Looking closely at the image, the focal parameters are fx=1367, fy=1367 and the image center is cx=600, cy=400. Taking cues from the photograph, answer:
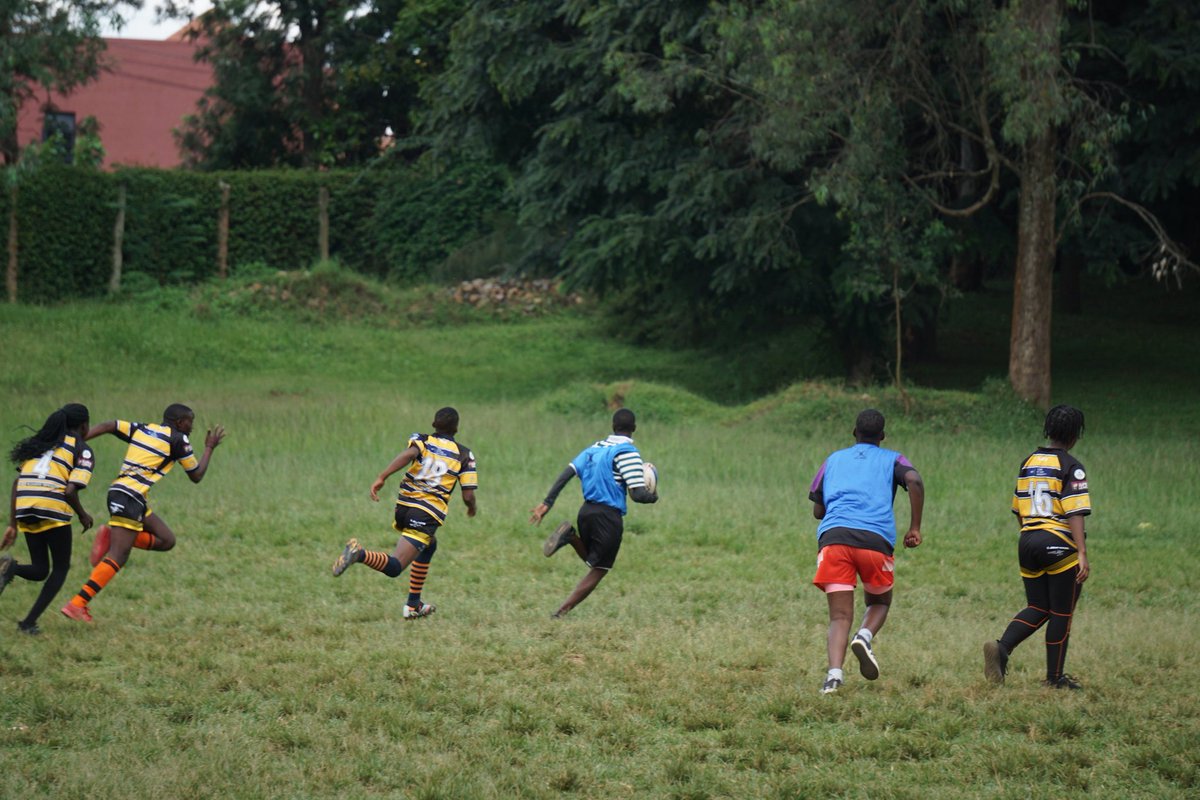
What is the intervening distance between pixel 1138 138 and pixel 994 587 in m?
13.2

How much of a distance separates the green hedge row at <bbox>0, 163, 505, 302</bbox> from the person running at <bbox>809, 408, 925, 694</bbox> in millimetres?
25827

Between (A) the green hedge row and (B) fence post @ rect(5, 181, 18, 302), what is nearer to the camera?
(B) fence post @ rect(5, 181, 18, 302)

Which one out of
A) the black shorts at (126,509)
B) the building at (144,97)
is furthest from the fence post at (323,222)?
the black shorts at (126,509)

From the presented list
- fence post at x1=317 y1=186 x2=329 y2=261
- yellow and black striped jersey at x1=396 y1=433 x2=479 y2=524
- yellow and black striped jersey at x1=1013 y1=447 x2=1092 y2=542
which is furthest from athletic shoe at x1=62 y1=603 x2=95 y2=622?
fence post at x1=317 y1=186 x2=329 y2=261

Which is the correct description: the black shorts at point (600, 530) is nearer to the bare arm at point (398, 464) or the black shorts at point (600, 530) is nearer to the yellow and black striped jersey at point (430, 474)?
the yellow and black striped jersey at point (430, 474)

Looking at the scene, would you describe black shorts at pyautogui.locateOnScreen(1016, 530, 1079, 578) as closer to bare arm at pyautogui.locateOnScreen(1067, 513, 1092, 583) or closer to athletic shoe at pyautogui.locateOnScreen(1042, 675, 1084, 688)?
bare arm at pyautogui.locateOnScreen(1067, 513, 1092, 583)

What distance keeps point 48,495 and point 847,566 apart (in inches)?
212

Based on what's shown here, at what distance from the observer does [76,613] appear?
31.4 ft

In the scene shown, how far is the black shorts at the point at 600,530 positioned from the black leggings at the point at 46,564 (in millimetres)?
3566

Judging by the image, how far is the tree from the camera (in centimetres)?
2612

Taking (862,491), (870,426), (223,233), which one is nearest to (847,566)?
(862,491)

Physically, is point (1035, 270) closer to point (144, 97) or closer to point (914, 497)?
point (914, 497)

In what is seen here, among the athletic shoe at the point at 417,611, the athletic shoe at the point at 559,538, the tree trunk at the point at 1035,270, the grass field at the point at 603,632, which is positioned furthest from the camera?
the tree trunk at the point at 1035,270

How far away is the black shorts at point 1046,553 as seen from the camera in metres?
7.81
